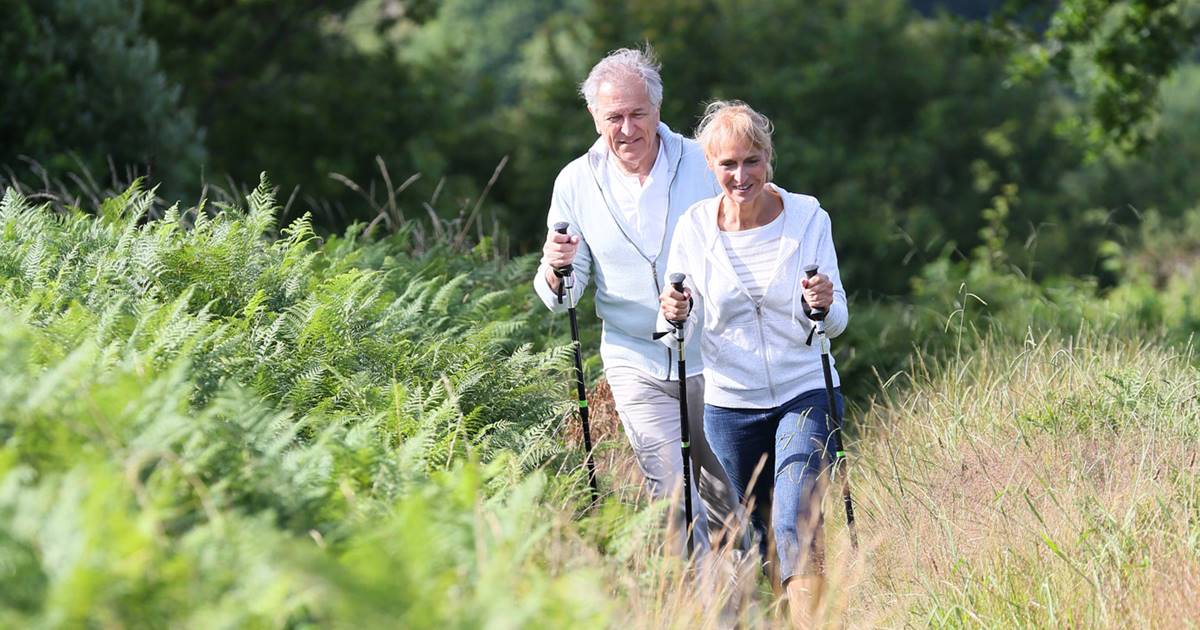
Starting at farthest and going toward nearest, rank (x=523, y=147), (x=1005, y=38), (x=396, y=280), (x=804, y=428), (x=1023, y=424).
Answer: (x=523, y=147) < (x=1005, y=38) < (x=396, y=280) < (x=1023, y=424) < (x=804, y=428)

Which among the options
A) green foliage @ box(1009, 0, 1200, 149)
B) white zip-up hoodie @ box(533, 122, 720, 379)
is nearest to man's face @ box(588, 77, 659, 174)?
white zip-up hoodie @ box(533, 122, 720, 379)

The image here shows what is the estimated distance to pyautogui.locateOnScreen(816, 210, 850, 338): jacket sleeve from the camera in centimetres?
523

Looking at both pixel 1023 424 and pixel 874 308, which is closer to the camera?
pixel 1023 424

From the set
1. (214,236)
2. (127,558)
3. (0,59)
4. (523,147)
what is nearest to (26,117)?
(0,59)

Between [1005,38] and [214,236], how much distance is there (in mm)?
11367

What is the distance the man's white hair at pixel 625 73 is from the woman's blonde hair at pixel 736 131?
16.2 inches

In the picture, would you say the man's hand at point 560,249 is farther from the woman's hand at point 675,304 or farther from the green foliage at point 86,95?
the green foliage at point 86,95

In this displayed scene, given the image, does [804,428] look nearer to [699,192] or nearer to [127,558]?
[699,192]

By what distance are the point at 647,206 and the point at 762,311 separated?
768 millimetres

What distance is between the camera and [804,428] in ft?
17.3

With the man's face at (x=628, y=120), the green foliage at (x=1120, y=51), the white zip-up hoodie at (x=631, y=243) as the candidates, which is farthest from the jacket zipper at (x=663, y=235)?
the green foliage at (x=1120, y=51)

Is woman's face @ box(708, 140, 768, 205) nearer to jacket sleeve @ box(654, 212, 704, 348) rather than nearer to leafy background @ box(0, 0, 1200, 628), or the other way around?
jacket sleeve @ box(654, 212, 704, 348)

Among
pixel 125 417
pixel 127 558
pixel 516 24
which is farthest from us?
pixel 516 24

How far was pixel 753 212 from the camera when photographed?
5.38m
